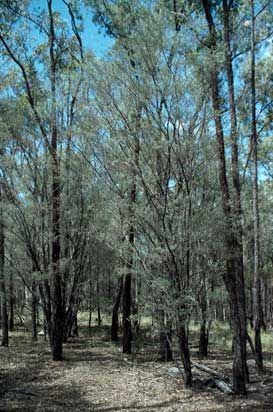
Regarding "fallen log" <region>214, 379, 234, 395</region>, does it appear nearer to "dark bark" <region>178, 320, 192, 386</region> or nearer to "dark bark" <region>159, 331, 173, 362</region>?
"dark bark" <region>178, 320, 192, 386</region>

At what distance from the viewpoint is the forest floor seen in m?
5.99

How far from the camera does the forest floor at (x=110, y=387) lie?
236 inches

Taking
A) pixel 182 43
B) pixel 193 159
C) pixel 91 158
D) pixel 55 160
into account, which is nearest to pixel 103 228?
pixel 91 158

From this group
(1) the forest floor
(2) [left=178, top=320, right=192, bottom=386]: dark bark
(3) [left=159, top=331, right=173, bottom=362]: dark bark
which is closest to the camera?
(1) the forest floor

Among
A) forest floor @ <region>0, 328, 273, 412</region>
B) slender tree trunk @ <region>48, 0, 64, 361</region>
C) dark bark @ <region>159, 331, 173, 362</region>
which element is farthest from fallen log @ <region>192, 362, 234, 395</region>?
slender tree trunk @ <region>48, 0, 64, 361</region>

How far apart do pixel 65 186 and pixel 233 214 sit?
532cm

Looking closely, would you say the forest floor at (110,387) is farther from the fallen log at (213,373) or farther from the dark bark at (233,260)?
the dark bark at (233,260)

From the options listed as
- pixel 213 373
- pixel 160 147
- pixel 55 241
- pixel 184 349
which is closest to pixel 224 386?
pixel 184 349

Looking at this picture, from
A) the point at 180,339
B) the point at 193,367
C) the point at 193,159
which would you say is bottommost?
the point at 193,367

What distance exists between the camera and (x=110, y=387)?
24.0ft

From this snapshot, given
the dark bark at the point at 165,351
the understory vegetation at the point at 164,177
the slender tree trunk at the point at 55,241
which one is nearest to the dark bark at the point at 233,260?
→ the understory vegetation at the point at 164,177

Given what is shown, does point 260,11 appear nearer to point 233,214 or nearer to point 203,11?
point 203,11

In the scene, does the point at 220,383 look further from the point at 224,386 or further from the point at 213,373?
the point at 213,373

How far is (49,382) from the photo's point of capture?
25.5 ft
